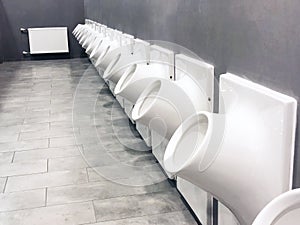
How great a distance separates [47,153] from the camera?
3311mm

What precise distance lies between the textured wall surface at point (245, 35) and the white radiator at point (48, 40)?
6.65m

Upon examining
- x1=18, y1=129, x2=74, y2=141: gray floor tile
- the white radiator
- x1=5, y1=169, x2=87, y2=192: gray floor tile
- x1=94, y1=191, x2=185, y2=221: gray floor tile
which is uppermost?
the white radiator

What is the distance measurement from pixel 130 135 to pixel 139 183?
1039 millimetres

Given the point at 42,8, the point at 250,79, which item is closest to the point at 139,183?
the point at 250,79

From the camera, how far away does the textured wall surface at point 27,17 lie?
872 centimetres

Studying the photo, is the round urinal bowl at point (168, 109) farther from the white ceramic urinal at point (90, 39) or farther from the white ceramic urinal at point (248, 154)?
the white ceramic urinal at point (90, 39)

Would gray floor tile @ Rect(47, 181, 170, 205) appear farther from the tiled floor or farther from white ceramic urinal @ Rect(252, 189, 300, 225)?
white ceramic urinal @ Rect(252, 189, 300, 225)

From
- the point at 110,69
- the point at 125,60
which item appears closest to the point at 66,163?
the point at 110,69

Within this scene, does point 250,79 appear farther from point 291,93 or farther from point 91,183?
point 91,183

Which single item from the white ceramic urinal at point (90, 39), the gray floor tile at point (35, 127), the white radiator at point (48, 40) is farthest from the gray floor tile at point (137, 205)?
the white radiator at point (48, 40)

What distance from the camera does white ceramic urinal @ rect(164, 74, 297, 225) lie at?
127cm

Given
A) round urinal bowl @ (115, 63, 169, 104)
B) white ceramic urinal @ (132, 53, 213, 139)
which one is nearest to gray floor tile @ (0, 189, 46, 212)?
round urinal bowl @ (115, 63, 169, 104)

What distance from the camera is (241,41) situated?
1.55 metres

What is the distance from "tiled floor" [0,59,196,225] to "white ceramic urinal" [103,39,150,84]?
642 millimetres
